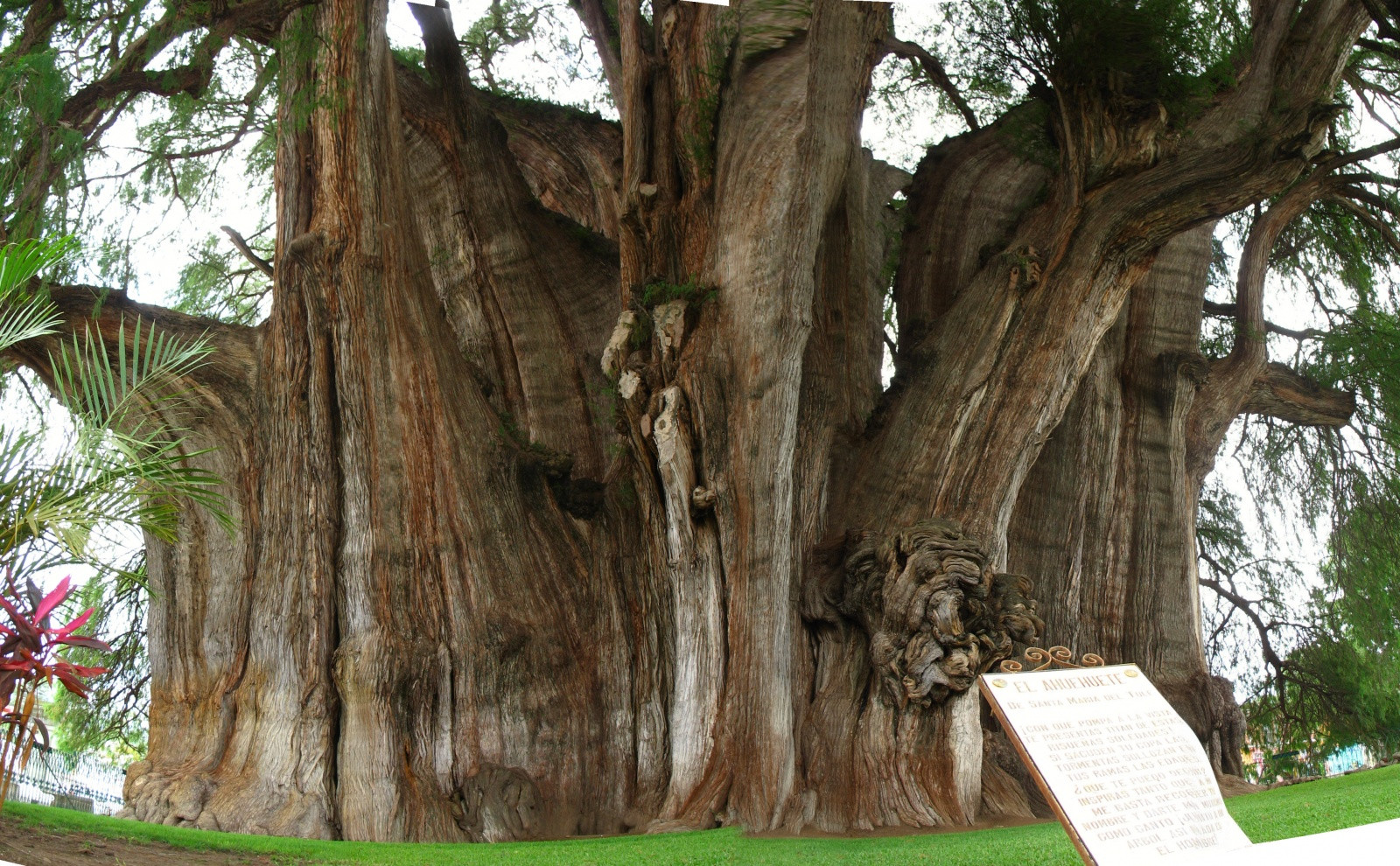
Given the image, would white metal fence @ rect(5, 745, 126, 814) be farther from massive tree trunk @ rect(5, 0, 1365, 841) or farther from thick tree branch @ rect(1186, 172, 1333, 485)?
thick tree branch @ rect(1186, 172, 1333, 485)

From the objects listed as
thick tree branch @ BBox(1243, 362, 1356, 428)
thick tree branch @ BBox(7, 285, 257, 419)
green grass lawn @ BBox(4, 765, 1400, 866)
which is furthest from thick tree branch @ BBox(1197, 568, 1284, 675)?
thick tree branch @ BBox(7, 285, 257, 419)

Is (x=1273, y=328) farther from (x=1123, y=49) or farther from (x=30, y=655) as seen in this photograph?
(x=30, y=655)

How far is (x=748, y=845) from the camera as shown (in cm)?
456

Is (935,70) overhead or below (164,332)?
overhead

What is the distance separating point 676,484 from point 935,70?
14.7 ft

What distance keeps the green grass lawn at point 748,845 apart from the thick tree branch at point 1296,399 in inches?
152

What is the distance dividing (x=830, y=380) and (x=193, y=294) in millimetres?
5813

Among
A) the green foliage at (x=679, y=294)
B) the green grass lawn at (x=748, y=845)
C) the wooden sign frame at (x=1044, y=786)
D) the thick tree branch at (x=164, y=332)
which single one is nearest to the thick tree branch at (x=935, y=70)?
the green foliage at (x=679, y=294)

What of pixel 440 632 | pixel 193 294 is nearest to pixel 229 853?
pixel 440 632

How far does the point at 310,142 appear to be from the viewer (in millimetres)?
6434

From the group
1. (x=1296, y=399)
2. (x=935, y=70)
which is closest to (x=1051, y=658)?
(x=1296, y=399)

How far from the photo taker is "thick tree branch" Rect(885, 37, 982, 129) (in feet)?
27.0

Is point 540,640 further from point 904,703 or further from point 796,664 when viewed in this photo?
point 904,703

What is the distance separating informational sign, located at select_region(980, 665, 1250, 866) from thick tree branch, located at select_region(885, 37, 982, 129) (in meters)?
5.73
